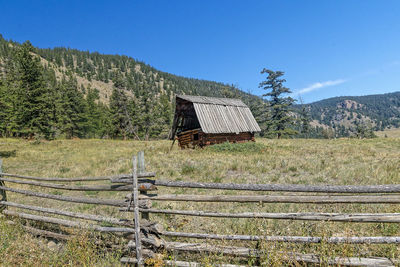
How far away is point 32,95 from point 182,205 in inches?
1513

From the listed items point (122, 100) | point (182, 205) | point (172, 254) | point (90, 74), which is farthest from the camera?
point (90, 74)

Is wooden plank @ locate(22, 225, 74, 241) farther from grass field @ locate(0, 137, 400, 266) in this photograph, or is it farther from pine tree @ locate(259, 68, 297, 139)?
pine tree @ locate(259, 68, 297, 139)

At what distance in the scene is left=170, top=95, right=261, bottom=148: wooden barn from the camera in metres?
21.0

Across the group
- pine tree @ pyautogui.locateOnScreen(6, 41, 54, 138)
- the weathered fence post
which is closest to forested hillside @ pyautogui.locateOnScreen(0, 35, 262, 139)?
pine tree @ pyautogui.locateOnScreen(6, 41, 54, 138)

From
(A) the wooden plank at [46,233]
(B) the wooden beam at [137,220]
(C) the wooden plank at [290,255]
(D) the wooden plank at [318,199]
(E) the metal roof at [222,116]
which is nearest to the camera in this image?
(C) the wooden plank at [290,255]

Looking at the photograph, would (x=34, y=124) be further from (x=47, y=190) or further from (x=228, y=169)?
(x=228, y=169)

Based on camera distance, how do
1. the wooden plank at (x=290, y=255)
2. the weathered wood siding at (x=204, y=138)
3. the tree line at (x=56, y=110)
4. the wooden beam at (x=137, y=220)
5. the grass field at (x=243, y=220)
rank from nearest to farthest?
the wooden plank at (x=290, y=255) → the grass field at (x=243, y=220) → the wooden beam at (x=137, y=220) → the weathered wood siding at (x=204, y=138) → the tree line at (x=56, y=110)

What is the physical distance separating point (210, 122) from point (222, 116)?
2.22 meters

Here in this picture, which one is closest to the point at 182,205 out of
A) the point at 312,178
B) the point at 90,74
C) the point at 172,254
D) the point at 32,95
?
the point at 172,254

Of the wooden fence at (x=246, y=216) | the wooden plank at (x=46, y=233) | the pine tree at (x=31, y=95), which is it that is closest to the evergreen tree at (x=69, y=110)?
the pine tree at (x=31, y=95)

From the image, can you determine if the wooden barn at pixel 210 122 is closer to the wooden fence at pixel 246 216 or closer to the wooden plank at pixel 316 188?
the wooden fence at pixel 246 216

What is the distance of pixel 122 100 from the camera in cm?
4938

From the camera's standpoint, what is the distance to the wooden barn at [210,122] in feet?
68.9

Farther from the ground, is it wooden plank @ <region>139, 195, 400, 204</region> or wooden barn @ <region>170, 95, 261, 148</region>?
wooden barn @ <region>170, 95, 261, 148</region>
